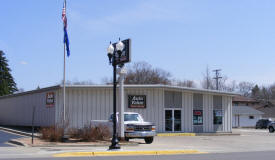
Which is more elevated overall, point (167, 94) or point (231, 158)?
point (167, 94)

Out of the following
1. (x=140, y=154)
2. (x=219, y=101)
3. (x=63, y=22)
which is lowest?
(x=140, y=154)

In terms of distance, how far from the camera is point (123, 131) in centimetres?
2128

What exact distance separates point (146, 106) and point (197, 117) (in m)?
4.92

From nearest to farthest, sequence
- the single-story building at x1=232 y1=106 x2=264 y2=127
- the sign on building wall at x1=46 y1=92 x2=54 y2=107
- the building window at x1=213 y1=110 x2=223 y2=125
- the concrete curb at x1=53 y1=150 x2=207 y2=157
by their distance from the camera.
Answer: the concrete curb at x1=53 y1=150 x2=207 y2=157 → the sign on building wall at x1=46 y1=92 x2=54 y2=107 → the building window at x1=213 y1=110 x2=223 y2=125 → the single-story building at x1=232 y1=106 x2=264 y2=127

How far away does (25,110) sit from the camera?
36.2 metres

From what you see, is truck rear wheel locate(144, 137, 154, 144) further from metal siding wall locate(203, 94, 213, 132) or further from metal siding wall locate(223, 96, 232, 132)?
metal siding wall locate(223, 96, 232, 132)

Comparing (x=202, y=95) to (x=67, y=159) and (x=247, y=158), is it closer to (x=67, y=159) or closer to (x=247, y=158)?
(x=247, y=158)

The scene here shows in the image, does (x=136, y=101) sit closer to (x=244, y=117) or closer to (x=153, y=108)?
(x=153, y=108)

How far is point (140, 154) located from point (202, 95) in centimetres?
1799

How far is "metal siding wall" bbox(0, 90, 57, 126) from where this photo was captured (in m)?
31.4

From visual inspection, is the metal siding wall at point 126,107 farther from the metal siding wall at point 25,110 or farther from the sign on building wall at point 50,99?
the metal siding wall at point 25,110

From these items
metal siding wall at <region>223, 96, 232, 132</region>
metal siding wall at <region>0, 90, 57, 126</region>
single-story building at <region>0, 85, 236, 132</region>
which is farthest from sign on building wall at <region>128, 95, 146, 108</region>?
metal siding wall at <region>223, 96, 232, 132</region>

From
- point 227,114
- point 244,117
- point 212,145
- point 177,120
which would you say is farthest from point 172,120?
point 244,117

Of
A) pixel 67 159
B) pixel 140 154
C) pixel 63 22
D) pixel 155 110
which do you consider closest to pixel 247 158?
pixel 140 154
